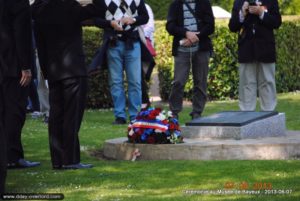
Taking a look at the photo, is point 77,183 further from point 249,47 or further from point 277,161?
point 249,47

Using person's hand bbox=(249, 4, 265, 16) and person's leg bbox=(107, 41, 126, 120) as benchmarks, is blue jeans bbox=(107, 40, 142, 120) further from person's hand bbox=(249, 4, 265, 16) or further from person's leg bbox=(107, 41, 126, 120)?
person's hand bbox=(249, 4, 265, 16)

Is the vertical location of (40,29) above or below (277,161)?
above

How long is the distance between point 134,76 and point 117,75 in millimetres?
254

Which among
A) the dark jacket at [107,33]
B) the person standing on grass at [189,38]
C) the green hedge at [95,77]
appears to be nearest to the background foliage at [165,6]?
the green hedge at [95,77]

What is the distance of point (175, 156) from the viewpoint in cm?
1075

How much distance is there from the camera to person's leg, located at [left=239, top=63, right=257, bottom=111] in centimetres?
1419

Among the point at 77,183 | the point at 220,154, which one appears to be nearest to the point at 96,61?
the point at 220,154

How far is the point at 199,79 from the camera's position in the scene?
47.6ft

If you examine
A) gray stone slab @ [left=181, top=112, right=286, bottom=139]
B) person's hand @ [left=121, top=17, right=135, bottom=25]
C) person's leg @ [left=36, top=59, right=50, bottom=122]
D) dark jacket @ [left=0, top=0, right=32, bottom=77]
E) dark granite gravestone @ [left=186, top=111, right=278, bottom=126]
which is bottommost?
person's leg @ [left=36, top=59, right=50, bottom=122]

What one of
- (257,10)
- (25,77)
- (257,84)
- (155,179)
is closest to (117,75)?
(257,84)

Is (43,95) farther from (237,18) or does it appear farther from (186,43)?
(237,18)

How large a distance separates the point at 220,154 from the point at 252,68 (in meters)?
3.79

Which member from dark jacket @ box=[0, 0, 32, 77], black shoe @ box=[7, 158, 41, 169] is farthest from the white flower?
dark jacket @ box=[0, 0, 32, 77]

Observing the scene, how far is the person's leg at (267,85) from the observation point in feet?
46.2
